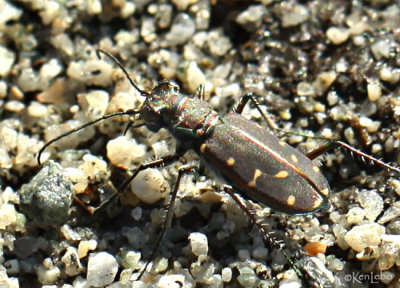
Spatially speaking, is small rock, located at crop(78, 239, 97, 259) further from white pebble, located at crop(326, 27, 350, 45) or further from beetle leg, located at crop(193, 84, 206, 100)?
white pebble, located at crop(326, 27, 350, 45)

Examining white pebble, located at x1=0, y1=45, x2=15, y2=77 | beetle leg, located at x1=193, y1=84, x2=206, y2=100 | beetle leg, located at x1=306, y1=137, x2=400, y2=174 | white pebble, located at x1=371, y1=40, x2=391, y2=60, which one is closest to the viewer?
Answer: beetle leg, located at x1=306, y1=137, x2=400, y2=174

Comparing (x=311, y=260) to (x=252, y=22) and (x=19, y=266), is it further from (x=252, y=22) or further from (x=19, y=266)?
(x=252, y=22)

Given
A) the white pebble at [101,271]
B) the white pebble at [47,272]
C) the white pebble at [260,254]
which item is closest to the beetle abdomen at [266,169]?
the white pebble at [260,254]

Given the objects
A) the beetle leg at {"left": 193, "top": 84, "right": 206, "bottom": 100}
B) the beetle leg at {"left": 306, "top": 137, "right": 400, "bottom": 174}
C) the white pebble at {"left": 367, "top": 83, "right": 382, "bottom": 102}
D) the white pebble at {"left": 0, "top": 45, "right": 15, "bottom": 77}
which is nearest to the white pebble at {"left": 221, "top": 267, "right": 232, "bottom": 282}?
the beetle leg at {"left": 306, "top": 137, "right": 400, "bottom": 174}

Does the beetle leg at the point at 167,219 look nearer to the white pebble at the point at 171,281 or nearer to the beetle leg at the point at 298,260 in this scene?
the white pebble at the point at 171,281

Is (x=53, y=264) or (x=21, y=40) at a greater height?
(x=21, y=40)

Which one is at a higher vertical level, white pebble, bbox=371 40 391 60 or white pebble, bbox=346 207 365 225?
white pebble, bbox=371 40 391 60

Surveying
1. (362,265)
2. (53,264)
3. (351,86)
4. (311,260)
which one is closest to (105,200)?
(53,264)
